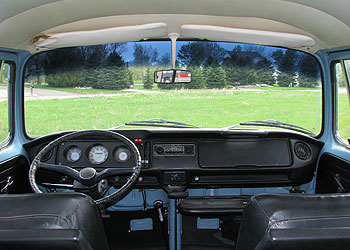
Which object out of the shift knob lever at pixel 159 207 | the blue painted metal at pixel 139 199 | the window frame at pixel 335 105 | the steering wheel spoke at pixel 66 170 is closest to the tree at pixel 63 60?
the steering wheel spoke at pixel 66 170

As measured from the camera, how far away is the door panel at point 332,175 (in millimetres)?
2939

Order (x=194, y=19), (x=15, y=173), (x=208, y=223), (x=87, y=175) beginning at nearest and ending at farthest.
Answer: (x=87, y=175) → (x=194, y=19) → (x=15, y=173) → (x=208, y=223)

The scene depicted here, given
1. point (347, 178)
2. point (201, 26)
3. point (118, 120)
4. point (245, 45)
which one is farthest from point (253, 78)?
point (118, 120)

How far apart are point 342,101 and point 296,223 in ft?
8.64

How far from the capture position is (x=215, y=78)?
11.1 feet

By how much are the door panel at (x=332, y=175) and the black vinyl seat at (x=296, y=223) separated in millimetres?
1804

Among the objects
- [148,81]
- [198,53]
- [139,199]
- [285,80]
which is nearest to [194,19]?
[198,53]

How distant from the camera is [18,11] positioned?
6.89ft

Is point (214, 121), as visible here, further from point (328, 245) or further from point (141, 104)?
point (328, 245)

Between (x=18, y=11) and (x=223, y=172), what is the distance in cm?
249

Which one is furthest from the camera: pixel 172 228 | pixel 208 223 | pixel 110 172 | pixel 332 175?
pixel 208 223

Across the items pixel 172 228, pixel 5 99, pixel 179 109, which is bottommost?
pixel 172 228

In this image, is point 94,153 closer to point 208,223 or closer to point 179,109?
point 179,109

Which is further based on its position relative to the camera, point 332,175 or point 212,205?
point 212,205
